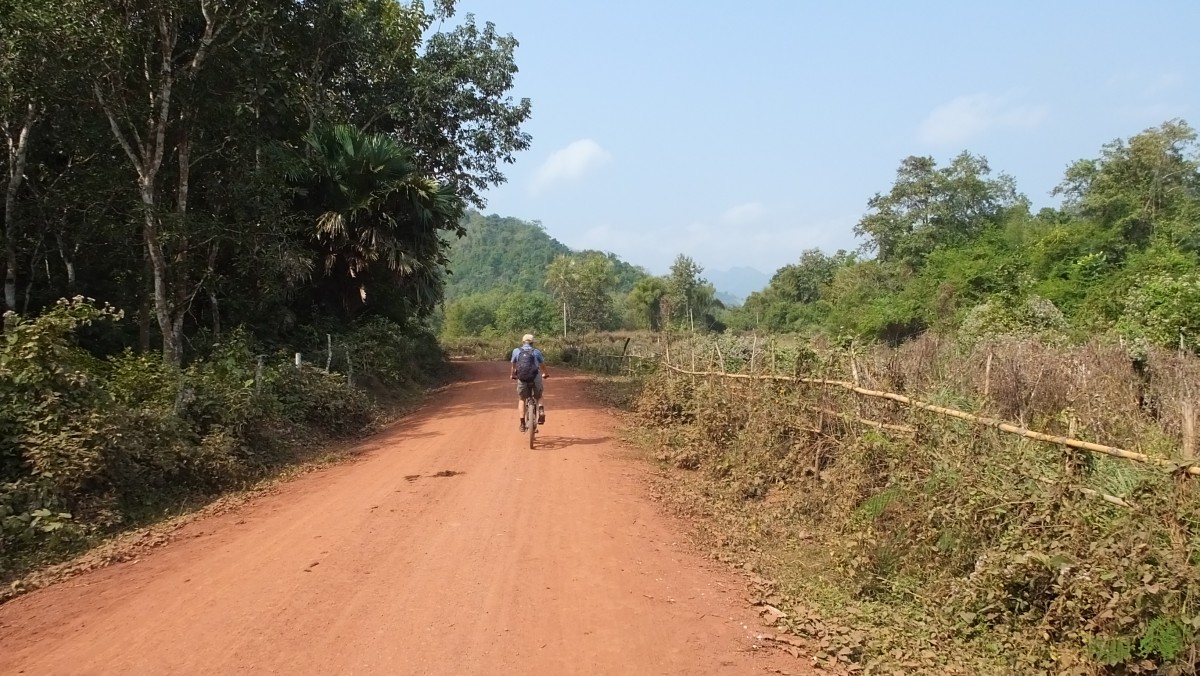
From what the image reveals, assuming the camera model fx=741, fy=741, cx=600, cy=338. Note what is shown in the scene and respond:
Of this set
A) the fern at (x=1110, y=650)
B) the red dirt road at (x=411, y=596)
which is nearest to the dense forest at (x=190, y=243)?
the red dirt road at (x=411, y=596)

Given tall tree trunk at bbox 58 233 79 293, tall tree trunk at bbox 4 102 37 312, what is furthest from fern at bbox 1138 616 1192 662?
tall tree trunk at bbox 58 233 79 293

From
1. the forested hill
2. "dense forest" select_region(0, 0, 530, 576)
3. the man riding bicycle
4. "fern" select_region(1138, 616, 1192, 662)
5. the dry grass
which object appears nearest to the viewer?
"fern" select_region(1138, 616, 1192, 662)

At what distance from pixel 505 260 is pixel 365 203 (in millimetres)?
97786

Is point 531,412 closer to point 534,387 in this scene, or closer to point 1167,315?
point 534,387

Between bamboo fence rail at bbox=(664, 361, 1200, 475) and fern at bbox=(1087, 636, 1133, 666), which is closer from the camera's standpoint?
fern at bbox=(1087, 636, 1133, 666)

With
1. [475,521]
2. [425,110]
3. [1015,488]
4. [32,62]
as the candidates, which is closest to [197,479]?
[475,521]

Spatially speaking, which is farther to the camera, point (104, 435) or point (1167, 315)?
point (1167, 315)

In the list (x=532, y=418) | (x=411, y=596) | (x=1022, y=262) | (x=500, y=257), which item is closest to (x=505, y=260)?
(x=500, y=257)

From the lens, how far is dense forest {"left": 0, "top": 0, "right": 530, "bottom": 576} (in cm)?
756

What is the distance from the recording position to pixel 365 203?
18.2 metres

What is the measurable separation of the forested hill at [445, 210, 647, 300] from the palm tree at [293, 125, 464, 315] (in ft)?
259

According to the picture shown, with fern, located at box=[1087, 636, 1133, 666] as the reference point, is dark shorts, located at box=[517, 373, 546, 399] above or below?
above

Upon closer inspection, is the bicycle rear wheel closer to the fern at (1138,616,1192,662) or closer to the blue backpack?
the blue backpack

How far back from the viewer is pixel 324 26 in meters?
17.3
